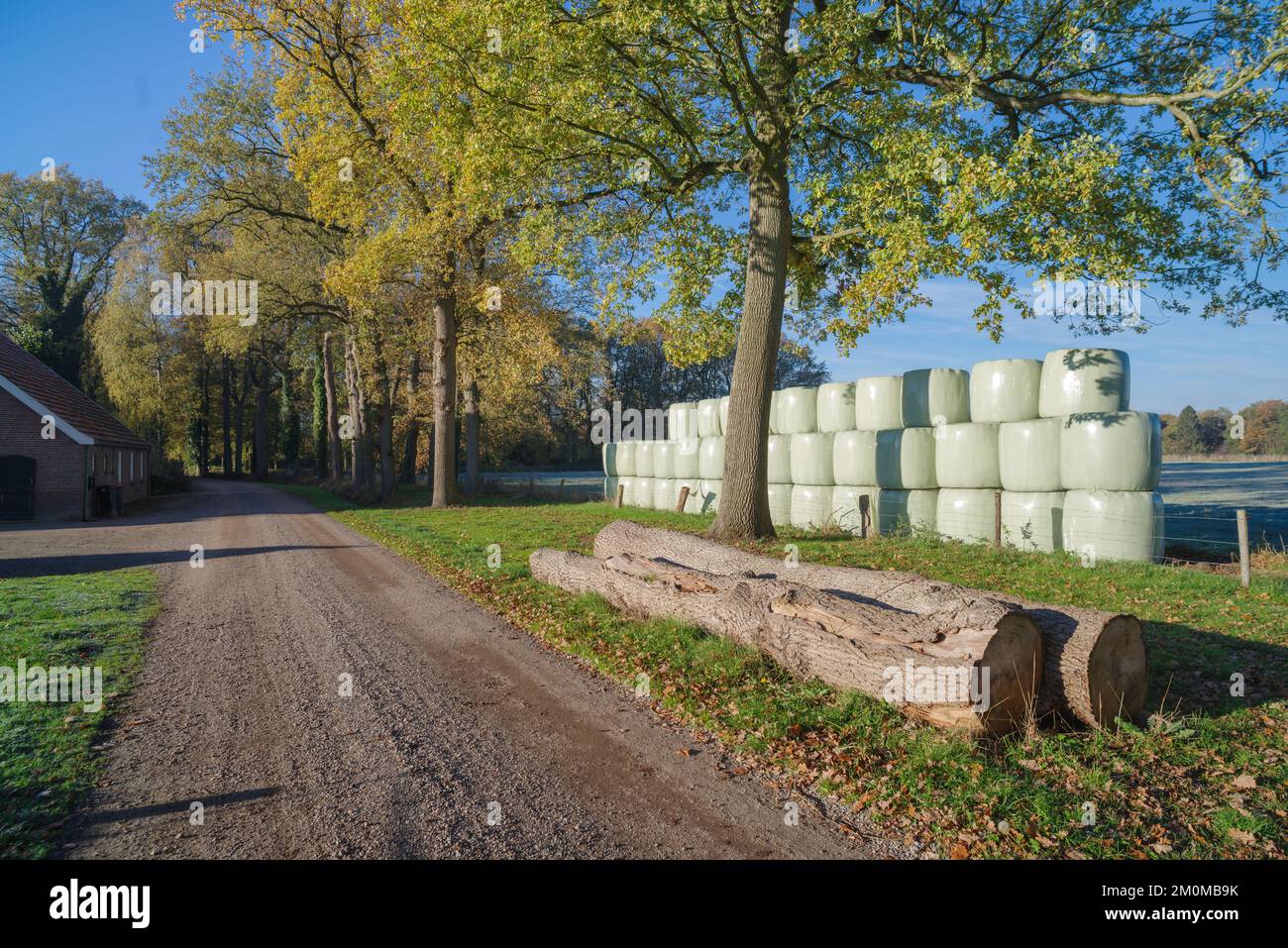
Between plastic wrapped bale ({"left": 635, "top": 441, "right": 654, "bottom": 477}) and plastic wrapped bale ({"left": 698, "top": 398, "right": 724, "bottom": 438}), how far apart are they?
9.34ft

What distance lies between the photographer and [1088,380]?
11.6 m

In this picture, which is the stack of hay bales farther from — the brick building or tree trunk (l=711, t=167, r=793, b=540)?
the brick building

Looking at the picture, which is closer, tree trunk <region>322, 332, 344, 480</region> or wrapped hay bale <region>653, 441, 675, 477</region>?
wrapped hay bale <region>653, 441, 675, 477</region>

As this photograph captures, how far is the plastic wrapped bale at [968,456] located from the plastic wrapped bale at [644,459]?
11.4 meters

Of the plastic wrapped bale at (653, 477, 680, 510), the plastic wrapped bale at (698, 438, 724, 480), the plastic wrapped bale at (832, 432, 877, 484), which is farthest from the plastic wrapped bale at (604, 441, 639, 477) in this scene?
the plastic wrapped bale at (832, 432, 877, 484)

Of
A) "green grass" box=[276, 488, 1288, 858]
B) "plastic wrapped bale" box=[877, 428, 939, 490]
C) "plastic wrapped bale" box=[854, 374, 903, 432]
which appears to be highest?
"plastic wrapped bale" box=[854, 374, 903, 432]

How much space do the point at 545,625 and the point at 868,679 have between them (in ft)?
13.9

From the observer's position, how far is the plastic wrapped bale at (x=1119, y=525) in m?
10.9

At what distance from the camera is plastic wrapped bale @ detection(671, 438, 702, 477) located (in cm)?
2136

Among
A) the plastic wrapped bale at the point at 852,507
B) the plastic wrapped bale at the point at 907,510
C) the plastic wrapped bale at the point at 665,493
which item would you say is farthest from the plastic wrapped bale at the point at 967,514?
the plastic wrapped bale at the point at 665,493

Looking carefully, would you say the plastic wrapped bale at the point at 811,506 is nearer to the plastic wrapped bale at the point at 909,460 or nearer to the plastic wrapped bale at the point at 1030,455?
the plastic wrapped bale at the point at 909,460

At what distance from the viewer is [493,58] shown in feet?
42.2

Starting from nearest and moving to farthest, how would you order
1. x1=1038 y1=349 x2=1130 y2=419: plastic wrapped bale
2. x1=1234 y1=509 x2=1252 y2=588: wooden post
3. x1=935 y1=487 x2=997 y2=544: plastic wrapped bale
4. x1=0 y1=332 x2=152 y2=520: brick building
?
x1=1234 y1=509 x2=1252 y2=588: wooden post
x1=1038 y1=349 x2=1130 y2=419: plastic wrapped bale
x1=935 y1=487 x2=997 y2=544: plastic wrapped bale
x1=0 y1=332 x2=152 y2=520: brick building

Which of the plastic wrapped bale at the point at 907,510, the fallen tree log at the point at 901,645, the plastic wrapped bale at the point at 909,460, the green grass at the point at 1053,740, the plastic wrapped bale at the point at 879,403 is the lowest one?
the green grass at the point at 1053,740
